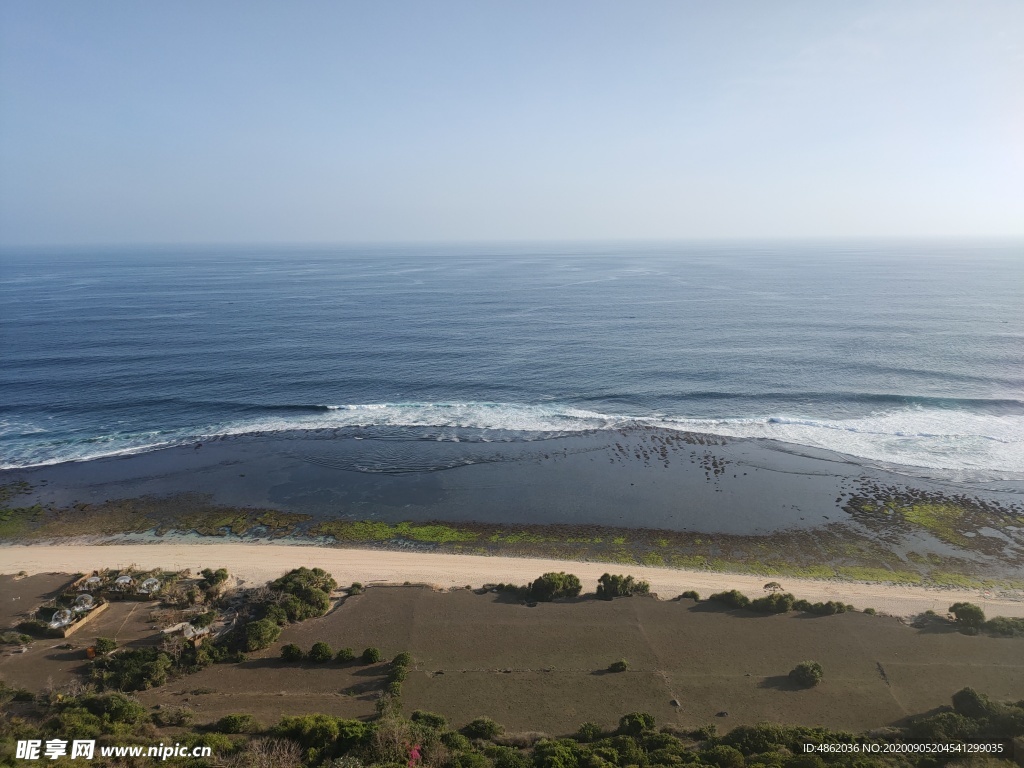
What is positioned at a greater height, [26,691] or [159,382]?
[159,382]

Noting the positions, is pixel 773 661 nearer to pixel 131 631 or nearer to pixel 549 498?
pixel 549 498

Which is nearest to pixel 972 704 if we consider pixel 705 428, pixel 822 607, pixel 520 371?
pixel 822 607

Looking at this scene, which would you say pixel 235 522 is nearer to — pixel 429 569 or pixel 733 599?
pixel 429 569

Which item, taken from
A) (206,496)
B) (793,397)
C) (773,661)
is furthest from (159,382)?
(793,397)

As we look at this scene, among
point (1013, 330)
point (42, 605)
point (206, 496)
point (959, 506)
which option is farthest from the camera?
point (1013, 330)

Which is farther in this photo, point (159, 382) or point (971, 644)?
point (159, 382)

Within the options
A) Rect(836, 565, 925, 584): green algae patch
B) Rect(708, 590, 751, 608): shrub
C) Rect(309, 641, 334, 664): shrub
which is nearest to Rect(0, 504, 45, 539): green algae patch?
Rect(309, 641, 334, 664): shrub

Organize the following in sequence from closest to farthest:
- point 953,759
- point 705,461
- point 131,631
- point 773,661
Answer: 1. point 953,759
2. point 773,661
3. point 131,631
4. point 705,461
